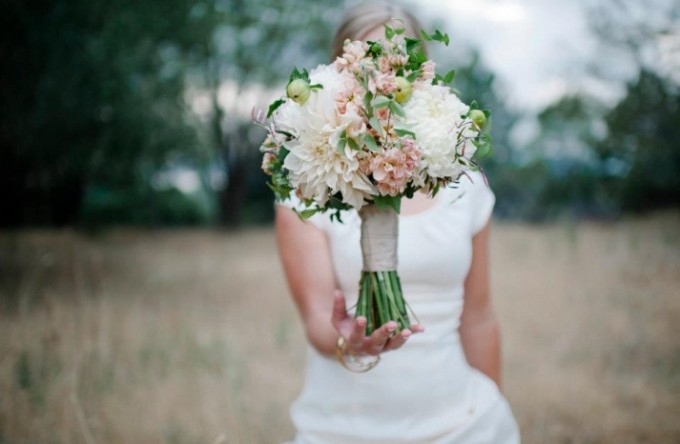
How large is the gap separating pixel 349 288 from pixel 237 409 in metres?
2.77

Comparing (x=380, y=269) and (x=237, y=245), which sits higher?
(x=380, y=269)

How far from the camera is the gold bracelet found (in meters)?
1.55

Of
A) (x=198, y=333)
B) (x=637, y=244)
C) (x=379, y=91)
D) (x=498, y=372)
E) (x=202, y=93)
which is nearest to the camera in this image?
(x=379, y=91)

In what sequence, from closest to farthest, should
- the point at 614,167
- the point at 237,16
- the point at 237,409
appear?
the point at 237,409 < the point at 614,167 < the point at 237,16

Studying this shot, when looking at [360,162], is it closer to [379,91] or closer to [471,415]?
[379,91]

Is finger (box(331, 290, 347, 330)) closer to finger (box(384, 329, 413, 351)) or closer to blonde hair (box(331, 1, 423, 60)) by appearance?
finger (box(384, 329, 413, 351))

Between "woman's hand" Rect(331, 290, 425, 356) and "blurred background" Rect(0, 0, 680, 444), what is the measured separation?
1191 mm

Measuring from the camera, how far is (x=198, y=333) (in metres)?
6.29

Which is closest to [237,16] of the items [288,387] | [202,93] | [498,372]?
[202,93]

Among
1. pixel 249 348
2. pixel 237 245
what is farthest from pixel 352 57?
pixel 237 245

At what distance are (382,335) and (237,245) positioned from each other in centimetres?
1358

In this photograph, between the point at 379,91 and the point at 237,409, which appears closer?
the point at 379,91

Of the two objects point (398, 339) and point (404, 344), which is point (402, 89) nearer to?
point (398, 339)

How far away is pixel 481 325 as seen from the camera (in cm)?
199
